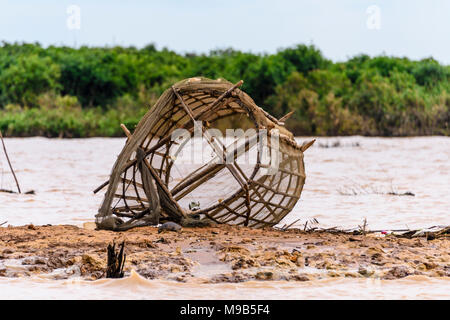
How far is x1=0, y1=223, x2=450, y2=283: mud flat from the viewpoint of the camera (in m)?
5.22

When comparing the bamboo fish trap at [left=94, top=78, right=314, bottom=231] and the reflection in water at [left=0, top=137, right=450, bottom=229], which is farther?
the reflection in water at [left=0, top=137, right=450, bottom=229]

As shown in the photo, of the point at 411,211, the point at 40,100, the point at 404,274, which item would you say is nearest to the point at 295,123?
the point at 40,100

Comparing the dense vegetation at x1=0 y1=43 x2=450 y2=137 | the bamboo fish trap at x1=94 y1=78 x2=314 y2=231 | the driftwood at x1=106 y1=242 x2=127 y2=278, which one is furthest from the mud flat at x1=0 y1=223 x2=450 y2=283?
the dense vegetation at x1=0 y1=43 x2=450 y2=137

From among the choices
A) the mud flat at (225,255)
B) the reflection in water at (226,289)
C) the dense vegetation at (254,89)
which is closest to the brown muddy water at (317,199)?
the reflection in water at (226,289)

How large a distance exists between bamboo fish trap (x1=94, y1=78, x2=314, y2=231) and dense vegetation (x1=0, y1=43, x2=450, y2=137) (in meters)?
16.2

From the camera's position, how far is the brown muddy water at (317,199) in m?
4.81

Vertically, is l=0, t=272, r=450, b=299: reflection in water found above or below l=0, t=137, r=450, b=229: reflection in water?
below

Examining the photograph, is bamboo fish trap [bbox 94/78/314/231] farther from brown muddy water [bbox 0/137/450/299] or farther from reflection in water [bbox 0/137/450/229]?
brown muddy water [bbox 0/137/450/299]

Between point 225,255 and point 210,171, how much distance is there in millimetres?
1414

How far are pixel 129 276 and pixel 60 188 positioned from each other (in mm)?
6939

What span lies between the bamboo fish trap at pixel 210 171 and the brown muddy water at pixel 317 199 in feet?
2.97

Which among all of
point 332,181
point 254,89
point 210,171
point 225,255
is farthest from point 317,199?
point 254,89

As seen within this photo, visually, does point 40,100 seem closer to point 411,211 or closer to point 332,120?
point 332,120

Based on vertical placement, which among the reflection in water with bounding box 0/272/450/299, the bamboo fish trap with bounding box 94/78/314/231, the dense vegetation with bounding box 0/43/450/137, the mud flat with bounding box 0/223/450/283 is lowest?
the reflection in water with bounding box 0/272/450/299
